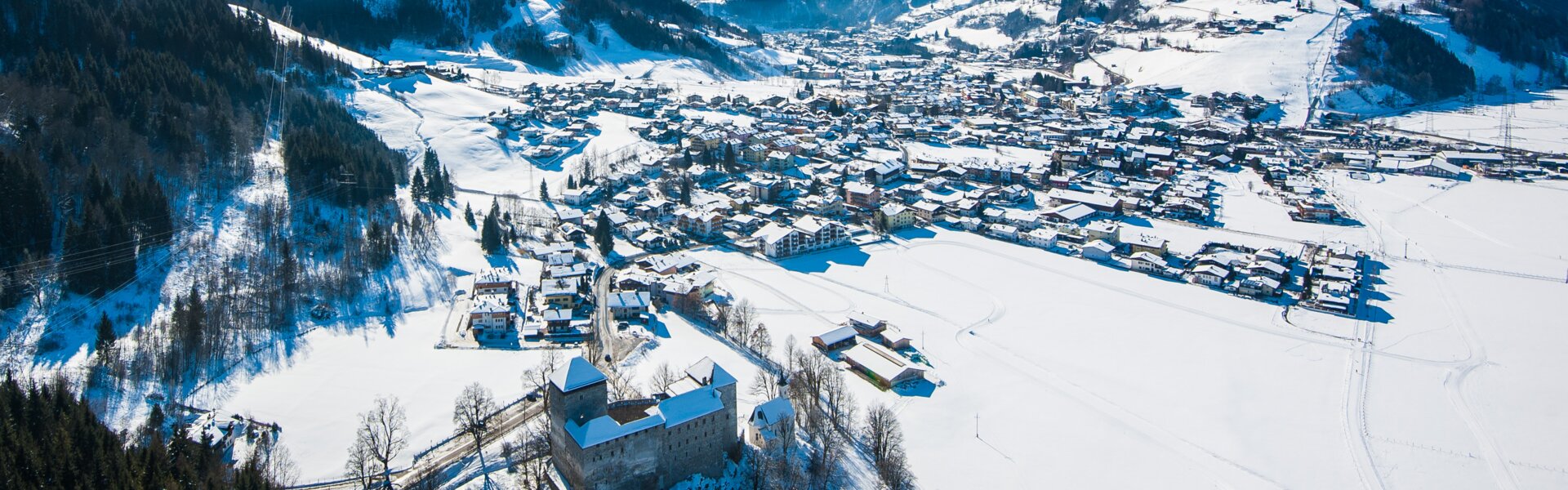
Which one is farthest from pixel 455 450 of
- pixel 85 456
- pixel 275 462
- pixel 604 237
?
pixel 604 237

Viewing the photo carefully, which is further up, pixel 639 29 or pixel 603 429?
pixel 639 29

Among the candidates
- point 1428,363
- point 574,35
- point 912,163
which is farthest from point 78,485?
point 574,35

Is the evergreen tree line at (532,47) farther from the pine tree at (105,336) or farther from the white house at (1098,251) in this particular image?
the pine tree at (105,336)

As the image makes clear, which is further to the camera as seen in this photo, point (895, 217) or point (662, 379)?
point (895, 217)

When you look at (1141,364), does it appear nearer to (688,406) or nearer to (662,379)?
(662,379)

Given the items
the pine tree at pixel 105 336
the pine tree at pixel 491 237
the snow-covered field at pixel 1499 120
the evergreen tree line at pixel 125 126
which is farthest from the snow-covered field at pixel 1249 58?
the pine tree at pixel 105 336

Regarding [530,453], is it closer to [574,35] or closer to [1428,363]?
[1428,363]
